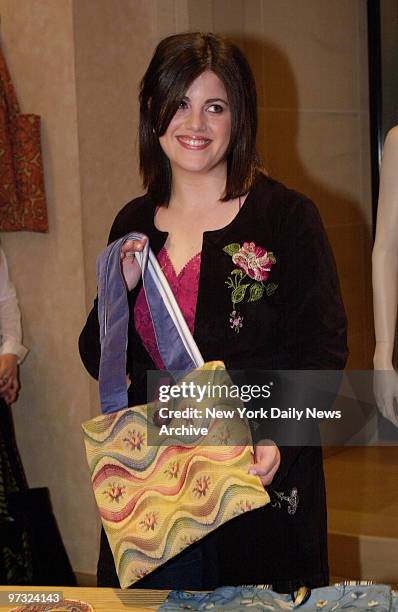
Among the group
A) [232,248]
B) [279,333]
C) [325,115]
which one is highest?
[325,115]

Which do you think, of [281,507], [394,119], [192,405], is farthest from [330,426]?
[192,405]

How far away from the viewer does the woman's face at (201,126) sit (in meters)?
1.46

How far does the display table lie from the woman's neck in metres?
0.58

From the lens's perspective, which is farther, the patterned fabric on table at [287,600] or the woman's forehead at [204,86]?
the woman's forehead at [204,86]

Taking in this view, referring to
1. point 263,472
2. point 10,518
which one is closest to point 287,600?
point 263,472

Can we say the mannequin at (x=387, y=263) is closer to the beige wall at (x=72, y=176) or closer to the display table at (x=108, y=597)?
the display table at (x=108, y=597)

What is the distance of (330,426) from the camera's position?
390 centimetres

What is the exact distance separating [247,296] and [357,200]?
2443mm

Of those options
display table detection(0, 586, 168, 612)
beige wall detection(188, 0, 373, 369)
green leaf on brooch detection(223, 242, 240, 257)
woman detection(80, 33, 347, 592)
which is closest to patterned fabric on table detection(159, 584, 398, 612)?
display table detection(0, 586, 168, 612)

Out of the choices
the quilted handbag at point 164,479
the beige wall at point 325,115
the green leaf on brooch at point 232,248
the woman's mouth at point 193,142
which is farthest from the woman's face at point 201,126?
the beige wall at point 325,115

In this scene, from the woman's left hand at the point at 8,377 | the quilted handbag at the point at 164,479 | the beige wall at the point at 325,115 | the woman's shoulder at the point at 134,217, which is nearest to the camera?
the quilted handbag at the point at 164,479

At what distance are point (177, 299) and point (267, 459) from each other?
0.30 meters

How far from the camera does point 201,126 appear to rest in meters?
1.46

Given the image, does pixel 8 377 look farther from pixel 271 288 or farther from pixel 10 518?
pixel 271 288
